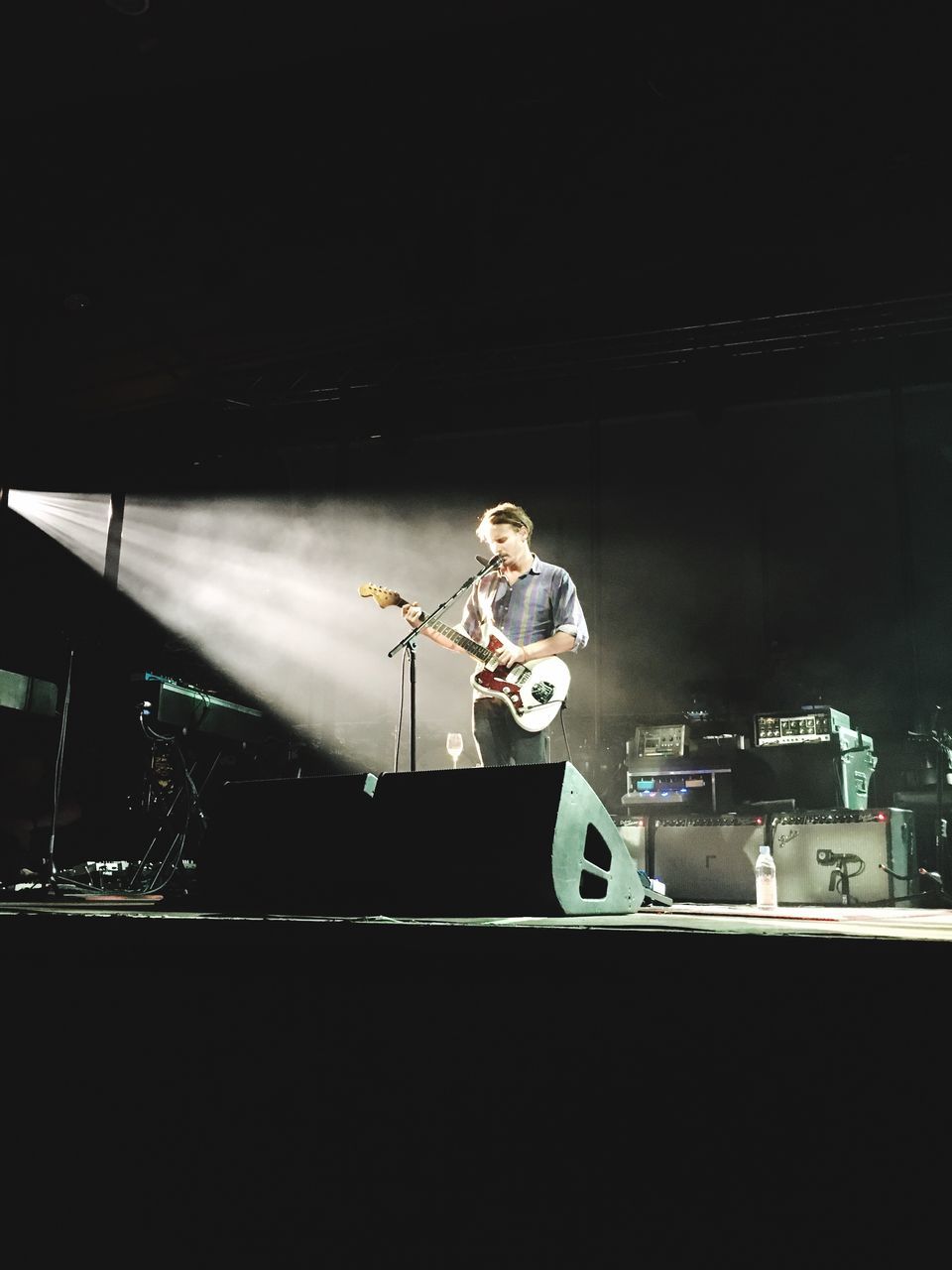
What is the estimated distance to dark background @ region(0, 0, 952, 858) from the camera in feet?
12.4

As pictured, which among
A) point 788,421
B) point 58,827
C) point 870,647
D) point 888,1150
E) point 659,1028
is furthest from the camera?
point 788,421

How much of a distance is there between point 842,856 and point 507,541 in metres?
2.74

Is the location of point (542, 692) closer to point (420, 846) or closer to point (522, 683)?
point (522, 683)

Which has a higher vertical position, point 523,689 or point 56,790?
point 523,689

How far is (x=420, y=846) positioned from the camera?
1.91 meters

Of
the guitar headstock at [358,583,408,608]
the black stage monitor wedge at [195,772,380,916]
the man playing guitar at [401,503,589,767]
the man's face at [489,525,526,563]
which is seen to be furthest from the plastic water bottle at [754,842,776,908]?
Result: the black stage monitor wedge at [195,772,380,916]

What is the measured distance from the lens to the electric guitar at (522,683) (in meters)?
3.83

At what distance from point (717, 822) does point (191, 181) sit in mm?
4602

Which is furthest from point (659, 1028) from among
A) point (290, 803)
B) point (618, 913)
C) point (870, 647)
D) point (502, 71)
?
point (870, 647)

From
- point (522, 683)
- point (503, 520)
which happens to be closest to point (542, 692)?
point (522, 683)

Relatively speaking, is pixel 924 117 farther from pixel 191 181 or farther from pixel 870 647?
pixel 870 647

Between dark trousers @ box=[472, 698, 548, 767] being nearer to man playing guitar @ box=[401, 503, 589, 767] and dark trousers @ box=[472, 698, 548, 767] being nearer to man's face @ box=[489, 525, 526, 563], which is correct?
man playing guitar @ box=[401, 503, 589, 767]

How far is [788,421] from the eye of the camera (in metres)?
7.61

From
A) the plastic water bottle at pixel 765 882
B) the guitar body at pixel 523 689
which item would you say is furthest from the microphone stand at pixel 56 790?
the plastic water bottle at pixel 765 882
